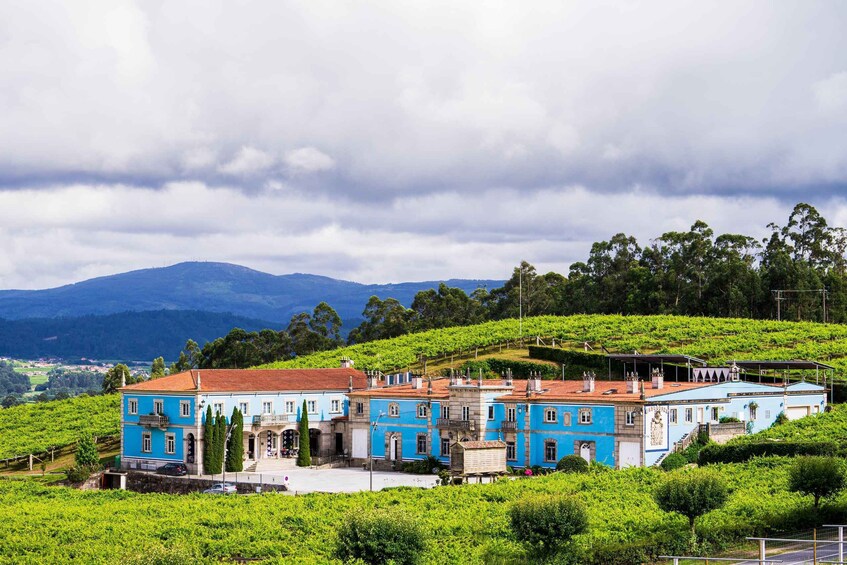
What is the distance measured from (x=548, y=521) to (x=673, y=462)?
24143 millimetres

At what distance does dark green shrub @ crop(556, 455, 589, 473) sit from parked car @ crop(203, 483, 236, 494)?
61.1 ft

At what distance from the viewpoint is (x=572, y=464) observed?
6506cm

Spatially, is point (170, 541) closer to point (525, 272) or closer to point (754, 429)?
point (754, 429)

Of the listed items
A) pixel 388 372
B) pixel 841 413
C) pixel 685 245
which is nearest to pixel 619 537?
pixel 841 413

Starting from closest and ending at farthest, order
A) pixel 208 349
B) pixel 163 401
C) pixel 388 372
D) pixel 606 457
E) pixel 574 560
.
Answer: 1. pixel 574 560
2. pixel 606 457
3. pixel 163 401
4. pixel 388 372
5. pixel 208 349

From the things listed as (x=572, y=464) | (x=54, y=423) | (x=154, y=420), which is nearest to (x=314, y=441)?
(x=154, y=420)

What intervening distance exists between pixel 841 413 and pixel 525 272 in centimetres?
8074

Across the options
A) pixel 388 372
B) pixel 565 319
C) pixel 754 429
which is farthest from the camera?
pixel 565 319

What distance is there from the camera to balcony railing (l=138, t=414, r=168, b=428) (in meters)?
76.1

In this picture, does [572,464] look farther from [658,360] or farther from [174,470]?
[174,470]

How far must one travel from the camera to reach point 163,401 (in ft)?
253

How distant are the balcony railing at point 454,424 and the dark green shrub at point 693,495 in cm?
2490

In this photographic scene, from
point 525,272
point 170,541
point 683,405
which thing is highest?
point 525,272

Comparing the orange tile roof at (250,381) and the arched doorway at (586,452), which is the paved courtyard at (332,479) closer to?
the orange tile roof at (250,381)
